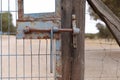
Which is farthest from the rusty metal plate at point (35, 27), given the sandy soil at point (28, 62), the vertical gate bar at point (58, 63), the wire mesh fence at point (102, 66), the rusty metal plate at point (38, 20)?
the wire mesh fence at point (102, 66)

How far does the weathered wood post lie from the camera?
8.65 ft

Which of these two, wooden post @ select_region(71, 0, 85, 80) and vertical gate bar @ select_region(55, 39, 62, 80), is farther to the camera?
vertical gate bar @ select_region(55, 39, 62, 80)

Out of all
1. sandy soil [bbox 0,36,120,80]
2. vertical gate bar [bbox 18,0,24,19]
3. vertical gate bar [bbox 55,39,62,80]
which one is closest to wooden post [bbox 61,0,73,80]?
vertical gate bar [bbox 55,39,62,80]

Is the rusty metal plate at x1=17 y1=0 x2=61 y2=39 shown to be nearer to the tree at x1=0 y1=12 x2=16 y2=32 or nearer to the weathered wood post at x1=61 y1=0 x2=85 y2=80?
the weathered wood post at x1=61 y1=0 x2=85 y2=80

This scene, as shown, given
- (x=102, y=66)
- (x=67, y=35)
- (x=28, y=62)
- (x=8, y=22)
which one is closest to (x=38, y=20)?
(x=67, y=35)

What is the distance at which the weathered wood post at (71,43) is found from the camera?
264 cm

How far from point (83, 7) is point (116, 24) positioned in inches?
11.5

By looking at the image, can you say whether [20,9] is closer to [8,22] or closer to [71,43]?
[71,43]

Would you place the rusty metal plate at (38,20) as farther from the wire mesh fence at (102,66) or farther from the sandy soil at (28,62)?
the wire mesh fence at (102,66)

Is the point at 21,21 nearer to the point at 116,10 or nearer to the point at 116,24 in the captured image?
the point at 116,24

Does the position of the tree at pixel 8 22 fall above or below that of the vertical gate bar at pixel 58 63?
above

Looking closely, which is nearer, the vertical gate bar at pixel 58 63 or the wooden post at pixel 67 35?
the wooden post at pixel 67 35

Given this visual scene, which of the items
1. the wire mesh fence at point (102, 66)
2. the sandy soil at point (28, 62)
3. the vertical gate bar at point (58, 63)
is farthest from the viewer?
the wire mesh fence at point (102, 66)

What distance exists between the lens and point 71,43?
2639 mm
